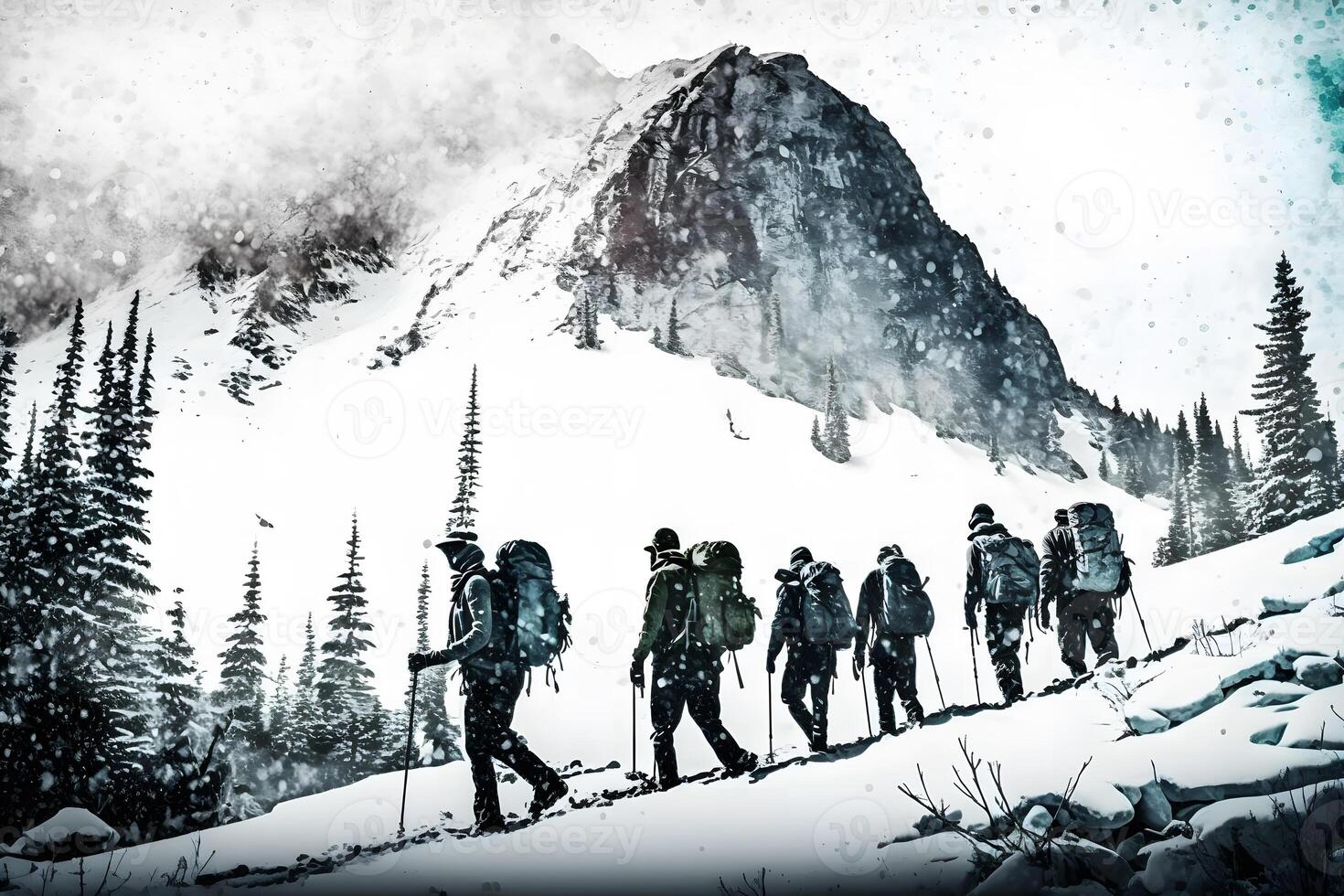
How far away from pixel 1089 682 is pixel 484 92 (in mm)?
160019

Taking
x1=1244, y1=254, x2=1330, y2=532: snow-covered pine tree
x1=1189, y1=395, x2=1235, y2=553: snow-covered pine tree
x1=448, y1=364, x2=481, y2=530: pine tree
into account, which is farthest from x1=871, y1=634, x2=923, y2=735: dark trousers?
x1=1189, y1=395, x2=1235, y2=553: snow-covered pine tree

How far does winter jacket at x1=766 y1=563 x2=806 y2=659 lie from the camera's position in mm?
8016

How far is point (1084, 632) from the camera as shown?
30.9 feet

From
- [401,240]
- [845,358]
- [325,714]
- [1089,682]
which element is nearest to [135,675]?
[325,714]

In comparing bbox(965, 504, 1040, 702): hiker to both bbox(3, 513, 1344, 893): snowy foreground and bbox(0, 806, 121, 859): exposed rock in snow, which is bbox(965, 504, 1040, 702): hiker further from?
Result: bbox(0, 806, 121, 859): exposed rock in snow

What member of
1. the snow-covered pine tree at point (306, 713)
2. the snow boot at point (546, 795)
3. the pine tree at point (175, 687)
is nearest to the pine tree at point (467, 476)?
the snow-covered pine tree at point (306, 713)

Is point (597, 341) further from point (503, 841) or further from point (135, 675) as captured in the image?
point (503, 841)

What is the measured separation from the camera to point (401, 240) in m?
138

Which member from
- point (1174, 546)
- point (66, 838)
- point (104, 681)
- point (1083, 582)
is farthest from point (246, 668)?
point (1174, 546)

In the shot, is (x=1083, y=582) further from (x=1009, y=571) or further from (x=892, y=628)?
(x=892, y=628)

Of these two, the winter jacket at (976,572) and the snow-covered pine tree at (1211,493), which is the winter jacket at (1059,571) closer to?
the winter jacket at (976,572)

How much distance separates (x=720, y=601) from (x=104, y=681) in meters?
14.1

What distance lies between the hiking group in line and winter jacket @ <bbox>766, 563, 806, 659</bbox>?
15 mm

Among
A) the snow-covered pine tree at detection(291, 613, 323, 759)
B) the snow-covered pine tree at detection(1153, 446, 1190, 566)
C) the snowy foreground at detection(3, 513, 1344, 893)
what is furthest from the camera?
the snow-covered pine tree at detection(1153, 446, 1190, 566)
